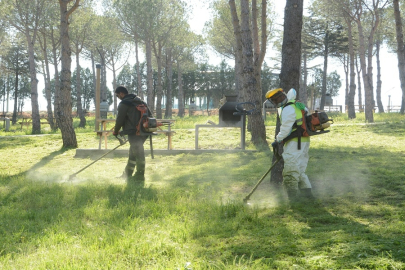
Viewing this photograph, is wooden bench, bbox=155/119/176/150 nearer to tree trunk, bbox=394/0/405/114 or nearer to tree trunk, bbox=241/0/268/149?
tree trunk, bbox=241/0/268/149

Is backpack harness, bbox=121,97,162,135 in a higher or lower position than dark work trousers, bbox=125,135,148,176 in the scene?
higher

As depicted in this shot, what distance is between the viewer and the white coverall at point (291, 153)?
229 inches

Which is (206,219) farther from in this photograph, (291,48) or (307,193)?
(291,48)

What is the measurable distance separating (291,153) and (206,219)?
1.61 m

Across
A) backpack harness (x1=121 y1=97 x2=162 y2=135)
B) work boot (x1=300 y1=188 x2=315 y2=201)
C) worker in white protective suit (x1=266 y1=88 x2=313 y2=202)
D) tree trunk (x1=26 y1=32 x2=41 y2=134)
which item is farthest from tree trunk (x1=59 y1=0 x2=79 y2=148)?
work boot (x1=300 y1=188 x2=315 y2=201)

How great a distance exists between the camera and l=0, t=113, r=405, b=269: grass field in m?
3.68

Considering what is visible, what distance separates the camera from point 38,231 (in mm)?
4738

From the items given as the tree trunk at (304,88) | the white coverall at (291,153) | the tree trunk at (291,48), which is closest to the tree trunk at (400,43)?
the tree trunk at (304,88)

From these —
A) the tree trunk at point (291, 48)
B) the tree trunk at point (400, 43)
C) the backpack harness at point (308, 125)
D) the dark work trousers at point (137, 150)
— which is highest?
the tree trunk at point (400, 43)

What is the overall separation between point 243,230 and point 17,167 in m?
7.82

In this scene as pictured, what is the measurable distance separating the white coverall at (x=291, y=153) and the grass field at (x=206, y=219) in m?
0.36

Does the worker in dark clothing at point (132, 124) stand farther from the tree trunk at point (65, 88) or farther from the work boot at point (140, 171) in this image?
the tree trunk at point (65, 88)

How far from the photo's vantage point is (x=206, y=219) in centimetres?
509

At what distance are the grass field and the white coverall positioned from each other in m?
0.36
